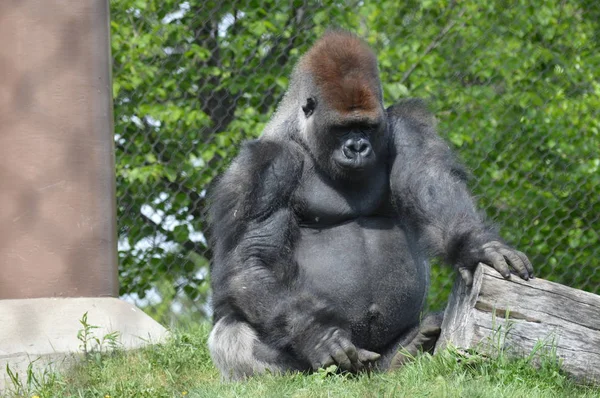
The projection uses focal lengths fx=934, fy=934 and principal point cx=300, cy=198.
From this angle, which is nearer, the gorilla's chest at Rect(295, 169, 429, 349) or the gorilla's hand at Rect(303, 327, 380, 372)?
the gorilla's hand at Rect(303, 327, 380, 372)

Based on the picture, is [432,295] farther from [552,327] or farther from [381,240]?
[552,327]

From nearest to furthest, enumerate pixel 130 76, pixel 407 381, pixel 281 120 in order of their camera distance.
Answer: pixel 407 381
pixel 281 120
pixel 130 76

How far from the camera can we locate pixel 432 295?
346 inches

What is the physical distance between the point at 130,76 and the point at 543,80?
392 cm

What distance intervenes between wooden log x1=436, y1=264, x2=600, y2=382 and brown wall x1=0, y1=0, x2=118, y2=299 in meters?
2.10

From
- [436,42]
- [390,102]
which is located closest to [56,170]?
[390,102]

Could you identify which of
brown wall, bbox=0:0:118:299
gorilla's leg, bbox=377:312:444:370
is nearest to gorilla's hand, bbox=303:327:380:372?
gorilla's leg, bbox=377:312:444:370

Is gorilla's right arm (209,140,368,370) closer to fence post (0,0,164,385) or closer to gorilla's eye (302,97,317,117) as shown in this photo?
gorilla's eye (302,97,317,117)

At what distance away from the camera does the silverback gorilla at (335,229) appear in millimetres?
4184

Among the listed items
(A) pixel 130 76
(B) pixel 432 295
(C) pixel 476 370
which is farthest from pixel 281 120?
(B) pixel 432 295

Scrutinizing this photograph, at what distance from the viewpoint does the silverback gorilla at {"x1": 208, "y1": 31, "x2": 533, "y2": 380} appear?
4.18 metres

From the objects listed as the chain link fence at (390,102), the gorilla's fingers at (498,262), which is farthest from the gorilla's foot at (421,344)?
the chain link fence at (390,102)

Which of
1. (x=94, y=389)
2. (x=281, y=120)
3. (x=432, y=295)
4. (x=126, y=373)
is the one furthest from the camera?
(x=432, y=295)

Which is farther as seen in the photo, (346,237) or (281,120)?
(281,120)
